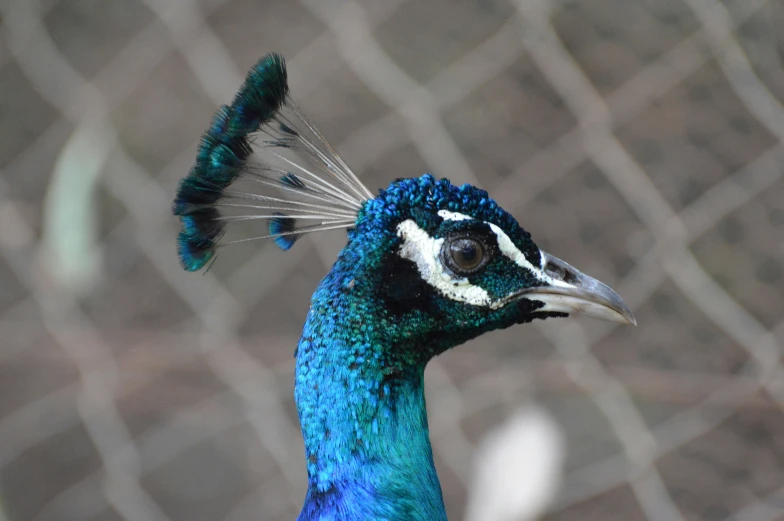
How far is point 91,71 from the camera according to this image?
180cm

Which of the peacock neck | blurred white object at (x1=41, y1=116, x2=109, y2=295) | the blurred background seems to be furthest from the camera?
blurred white object at (x1=41, y1=116, x2=109, y2=295)

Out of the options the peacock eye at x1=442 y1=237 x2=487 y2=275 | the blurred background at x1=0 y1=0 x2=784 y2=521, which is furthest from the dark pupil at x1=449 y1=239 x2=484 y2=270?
the blurred background at x1=0 y1=0 x2=784 y2=521

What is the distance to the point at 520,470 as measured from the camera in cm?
168

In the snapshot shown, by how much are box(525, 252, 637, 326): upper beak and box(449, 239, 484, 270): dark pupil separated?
6cm

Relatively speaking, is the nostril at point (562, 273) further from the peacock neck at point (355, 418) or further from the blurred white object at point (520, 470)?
the blurred white object at point (520, 470)

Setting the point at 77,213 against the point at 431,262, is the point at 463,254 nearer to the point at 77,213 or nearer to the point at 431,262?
the point at 431,262

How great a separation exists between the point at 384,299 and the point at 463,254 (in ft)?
0.25

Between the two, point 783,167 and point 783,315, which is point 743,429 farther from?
point 783,167

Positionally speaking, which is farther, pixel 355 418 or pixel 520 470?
pixel 520 470

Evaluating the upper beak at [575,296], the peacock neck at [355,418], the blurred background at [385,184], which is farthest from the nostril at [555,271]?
the blurred background at [385,184]

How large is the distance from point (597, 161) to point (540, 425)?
52 centimetres

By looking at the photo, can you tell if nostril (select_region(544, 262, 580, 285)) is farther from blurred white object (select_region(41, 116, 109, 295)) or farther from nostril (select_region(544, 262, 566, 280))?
blurred white object (select_region(41, 116, 109, 295))

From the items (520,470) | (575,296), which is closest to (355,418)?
(575,296)

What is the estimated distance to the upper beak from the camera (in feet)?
2.51
